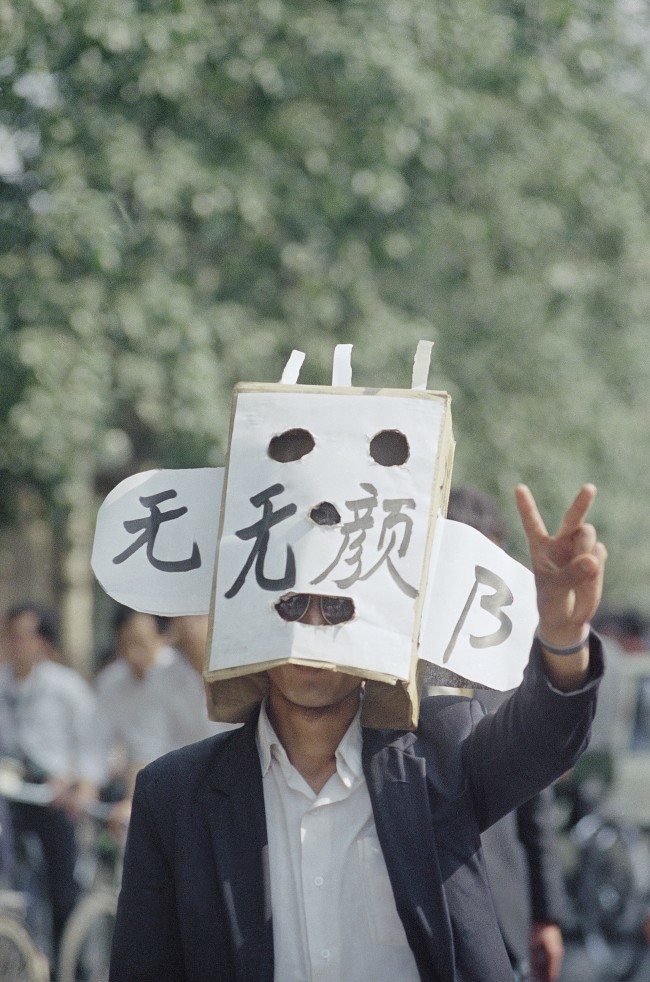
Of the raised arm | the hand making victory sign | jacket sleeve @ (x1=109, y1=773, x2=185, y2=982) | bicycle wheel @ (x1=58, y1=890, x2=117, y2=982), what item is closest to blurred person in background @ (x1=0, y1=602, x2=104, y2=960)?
bicycle wheel @ (x1=58, y1=890, x2=117, y2=982)

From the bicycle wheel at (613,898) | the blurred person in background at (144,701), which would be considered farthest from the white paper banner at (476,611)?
the bicycle wheel at (613,898)

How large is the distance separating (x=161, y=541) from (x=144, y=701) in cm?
465

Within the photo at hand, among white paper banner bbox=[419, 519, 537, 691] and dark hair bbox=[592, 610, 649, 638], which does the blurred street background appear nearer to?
dark hair bbox=[592, 610, 649, 638]

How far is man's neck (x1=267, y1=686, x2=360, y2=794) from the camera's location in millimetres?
2742

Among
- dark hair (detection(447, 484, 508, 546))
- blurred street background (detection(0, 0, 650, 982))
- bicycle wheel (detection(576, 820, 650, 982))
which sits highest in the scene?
blurred street background (detection(0, 0, 650, 982))

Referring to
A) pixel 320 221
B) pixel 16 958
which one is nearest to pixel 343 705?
pixel 16 958

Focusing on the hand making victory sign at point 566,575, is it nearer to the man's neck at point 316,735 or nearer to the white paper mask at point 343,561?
the white paper mask at point 343,561

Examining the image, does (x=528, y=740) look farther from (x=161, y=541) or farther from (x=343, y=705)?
(x=161, y=541)

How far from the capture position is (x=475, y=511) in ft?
13.2

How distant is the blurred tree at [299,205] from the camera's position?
287 inches

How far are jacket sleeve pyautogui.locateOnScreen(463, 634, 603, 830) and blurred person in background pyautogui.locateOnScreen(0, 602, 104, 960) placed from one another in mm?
5299

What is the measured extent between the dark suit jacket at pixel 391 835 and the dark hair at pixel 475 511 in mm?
1168

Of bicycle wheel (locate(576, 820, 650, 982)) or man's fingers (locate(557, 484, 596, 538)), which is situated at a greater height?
man's fingers (locate(557, 484, 596, 538))

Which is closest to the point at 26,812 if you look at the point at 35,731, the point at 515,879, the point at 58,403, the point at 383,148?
the point at 35,731
